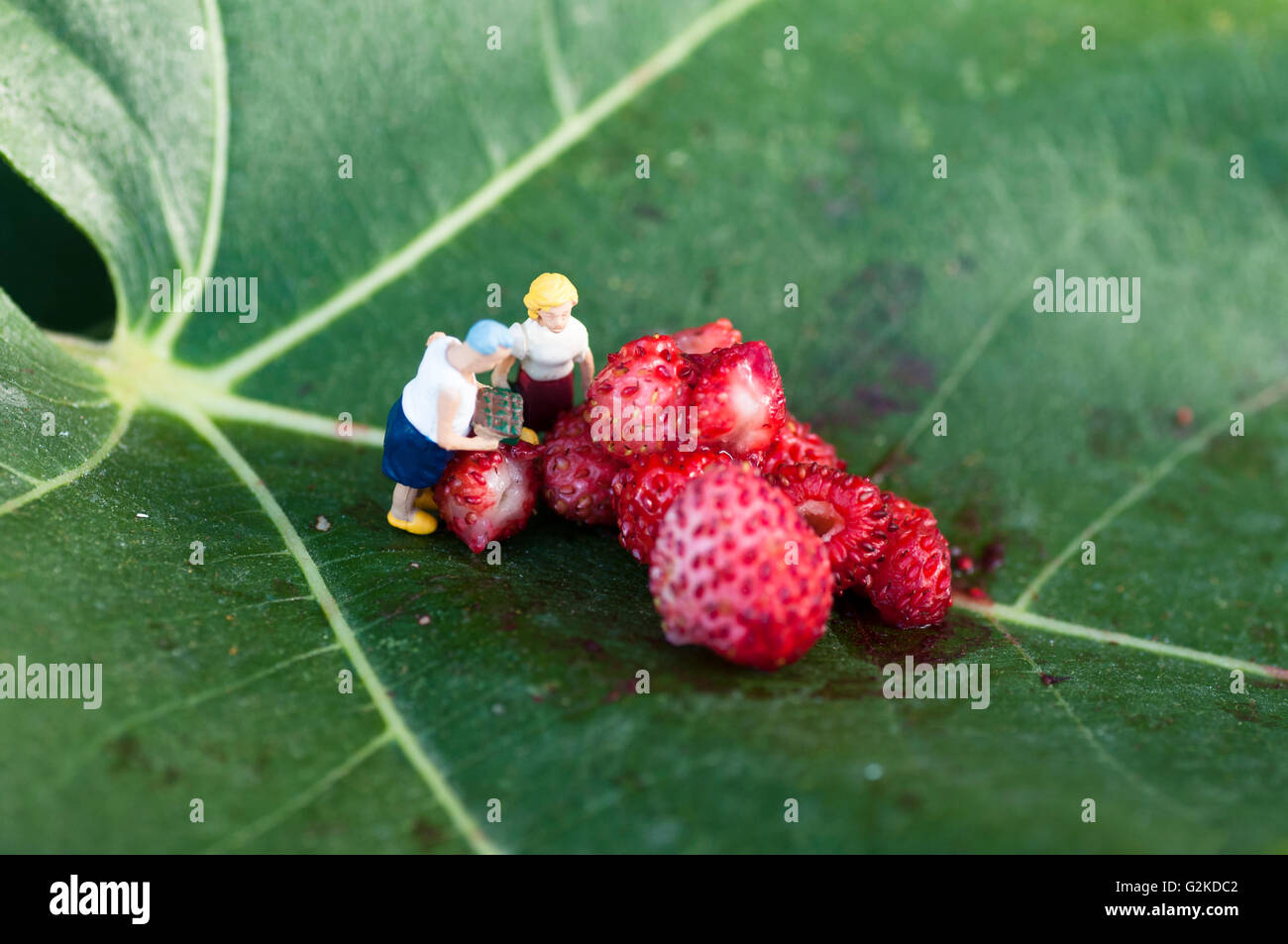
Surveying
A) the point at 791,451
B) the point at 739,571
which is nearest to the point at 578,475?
the point at 791,451

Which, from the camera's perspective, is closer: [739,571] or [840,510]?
[739,571]

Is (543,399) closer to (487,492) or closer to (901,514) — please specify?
(487,492)

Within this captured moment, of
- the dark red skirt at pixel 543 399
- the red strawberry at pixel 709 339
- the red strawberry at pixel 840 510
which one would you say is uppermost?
the red strawberry at pixel 709 339

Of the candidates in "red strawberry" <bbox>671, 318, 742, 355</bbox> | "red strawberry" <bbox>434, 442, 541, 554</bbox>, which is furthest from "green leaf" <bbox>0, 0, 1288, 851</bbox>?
"red strawberry" <bbox>671, 318, 742, 355</bbox>

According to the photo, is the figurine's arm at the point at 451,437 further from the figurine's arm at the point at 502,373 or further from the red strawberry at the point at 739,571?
the red strawberry at the point at 739,571

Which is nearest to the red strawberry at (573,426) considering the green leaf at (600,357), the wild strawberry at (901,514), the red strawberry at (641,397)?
the red strawberry at (641,397)

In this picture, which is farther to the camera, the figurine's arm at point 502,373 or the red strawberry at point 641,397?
the figurine's arm at point 502,373

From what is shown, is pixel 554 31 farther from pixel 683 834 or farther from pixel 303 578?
pixel 683 834
